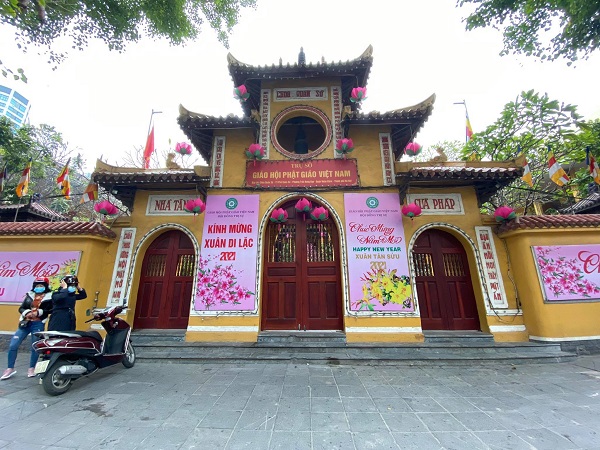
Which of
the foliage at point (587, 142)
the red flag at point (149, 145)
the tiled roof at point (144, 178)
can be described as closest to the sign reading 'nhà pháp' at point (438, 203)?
the foliage at point (587, 142)

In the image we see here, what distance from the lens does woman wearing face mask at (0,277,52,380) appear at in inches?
167

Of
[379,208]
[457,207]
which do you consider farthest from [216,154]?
[457,207]

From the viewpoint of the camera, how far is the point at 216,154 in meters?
7.05

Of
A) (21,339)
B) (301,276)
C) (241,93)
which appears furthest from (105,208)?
(301,276)

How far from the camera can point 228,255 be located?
6258mm

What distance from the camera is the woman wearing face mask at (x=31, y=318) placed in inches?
167

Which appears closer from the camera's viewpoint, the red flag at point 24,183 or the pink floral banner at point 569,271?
the pink floral banner at point 569,271

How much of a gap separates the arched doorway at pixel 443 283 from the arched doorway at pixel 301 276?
87.5 inches

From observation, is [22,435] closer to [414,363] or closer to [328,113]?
[414,363]

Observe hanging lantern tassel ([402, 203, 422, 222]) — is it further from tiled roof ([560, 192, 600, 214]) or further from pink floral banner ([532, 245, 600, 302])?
tiled roof ([560, 192, 600, 214])

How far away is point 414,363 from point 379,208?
357cm

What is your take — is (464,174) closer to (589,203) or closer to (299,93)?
(299,93)

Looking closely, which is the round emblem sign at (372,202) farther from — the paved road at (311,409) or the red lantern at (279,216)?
the paved road at (311,409)

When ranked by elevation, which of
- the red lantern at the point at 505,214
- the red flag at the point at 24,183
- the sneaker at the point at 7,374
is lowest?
the sneaker at the point at 7,374
